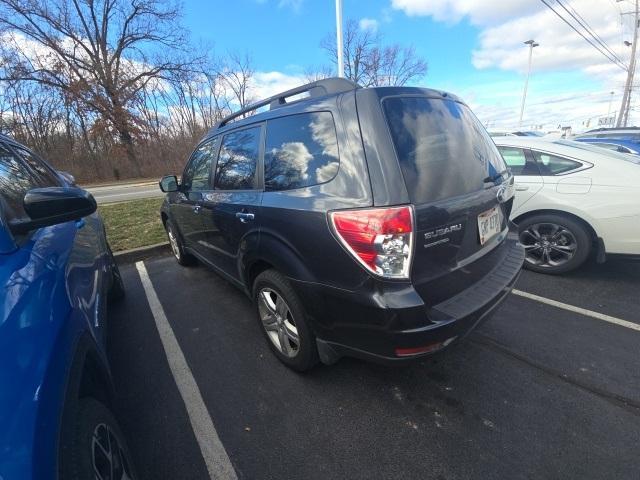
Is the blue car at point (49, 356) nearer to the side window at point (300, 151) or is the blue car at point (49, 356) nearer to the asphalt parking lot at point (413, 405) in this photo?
the asphalt parking lot at point (413, 405)

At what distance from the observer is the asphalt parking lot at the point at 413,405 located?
178 centimetres

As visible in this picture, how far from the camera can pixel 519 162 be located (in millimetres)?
4203

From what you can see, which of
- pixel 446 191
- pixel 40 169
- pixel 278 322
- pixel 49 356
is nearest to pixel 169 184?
pixel 40 169

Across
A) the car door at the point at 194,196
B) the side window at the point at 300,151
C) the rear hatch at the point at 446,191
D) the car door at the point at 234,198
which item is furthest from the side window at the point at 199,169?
the rear hatch at the point at 446,191

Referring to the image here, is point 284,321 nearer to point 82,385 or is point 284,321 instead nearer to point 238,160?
point 82,385

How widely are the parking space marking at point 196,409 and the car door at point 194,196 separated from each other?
0.97 meters

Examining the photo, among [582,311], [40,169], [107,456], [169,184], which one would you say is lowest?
[582,311]

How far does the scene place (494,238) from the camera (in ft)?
7.73

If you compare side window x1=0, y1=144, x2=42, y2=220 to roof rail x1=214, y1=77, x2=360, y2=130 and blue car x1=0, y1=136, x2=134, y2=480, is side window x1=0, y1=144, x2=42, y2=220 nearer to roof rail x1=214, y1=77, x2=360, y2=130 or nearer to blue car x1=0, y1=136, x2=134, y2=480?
blue car x1=0, y1=136, x2=134, y2=480

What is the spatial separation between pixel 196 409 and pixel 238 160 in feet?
6.41

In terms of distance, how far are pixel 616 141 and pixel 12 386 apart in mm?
13948

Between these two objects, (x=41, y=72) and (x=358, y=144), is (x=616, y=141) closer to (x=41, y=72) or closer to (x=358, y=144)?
(x=358, y=144)

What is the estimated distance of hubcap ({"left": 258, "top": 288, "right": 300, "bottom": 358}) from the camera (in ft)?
7.75

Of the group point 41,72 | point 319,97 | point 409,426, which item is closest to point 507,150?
point 319,97
